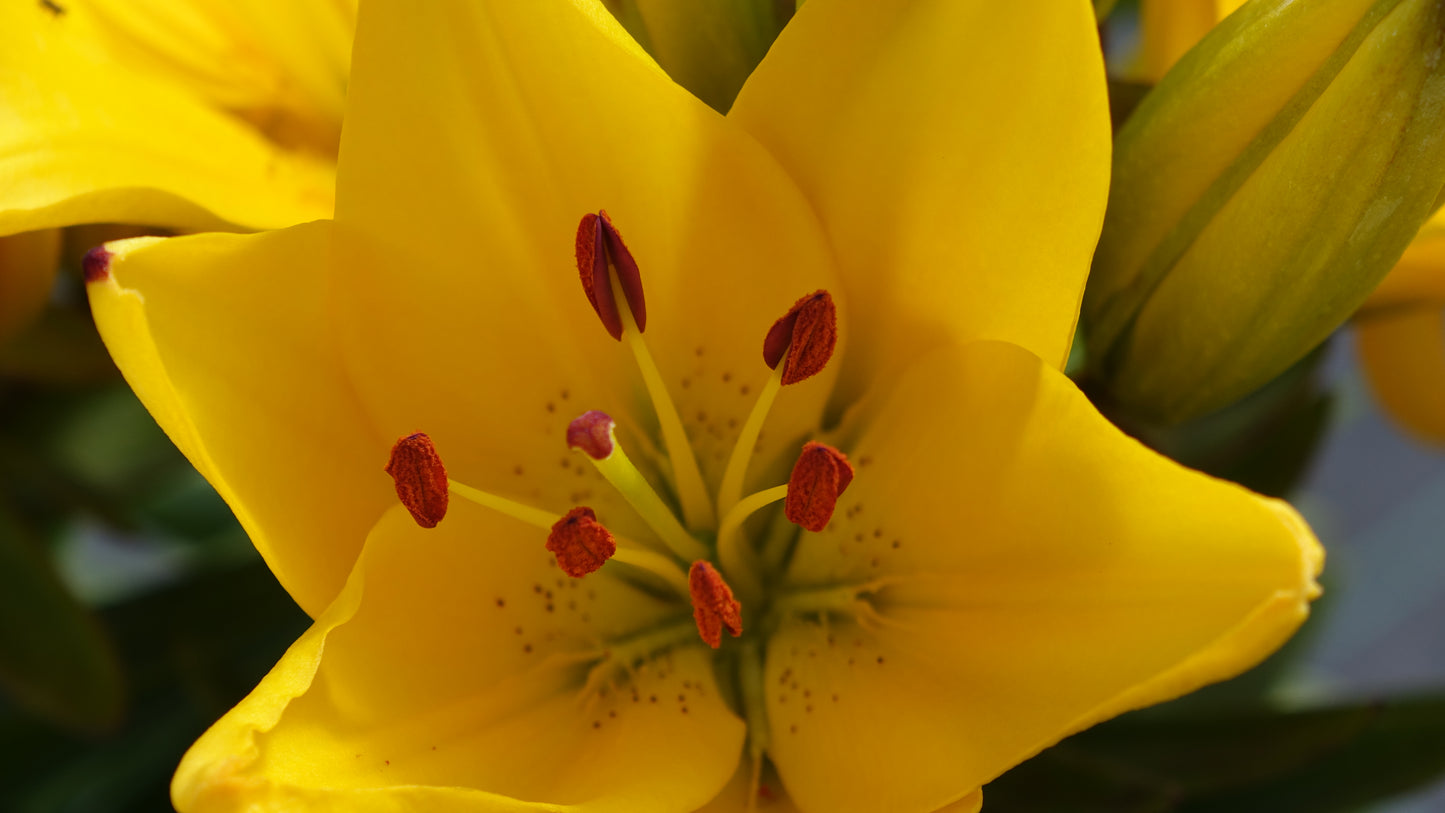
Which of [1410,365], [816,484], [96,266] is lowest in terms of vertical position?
[1410,365]

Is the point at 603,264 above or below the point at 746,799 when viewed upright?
above

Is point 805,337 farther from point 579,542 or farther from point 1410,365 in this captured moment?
point 1410,365

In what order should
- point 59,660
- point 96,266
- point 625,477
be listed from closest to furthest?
point 96,266, point 625,477, point 59,660

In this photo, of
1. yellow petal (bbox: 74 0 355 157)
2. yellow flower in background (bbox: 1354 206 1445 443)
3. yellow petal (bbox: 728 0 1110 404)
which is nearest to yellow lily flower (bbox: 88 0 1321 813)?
yellow petal (bbox: 728 0 1110 404)

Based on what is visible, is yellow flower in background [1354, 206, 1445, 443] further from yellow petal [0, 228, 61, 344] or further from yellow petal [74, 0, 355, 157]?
yellow petal [0, 228, 61, 344]

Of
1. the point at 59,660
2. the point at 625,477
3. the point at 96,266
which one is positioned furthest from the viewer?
the point at 59,660

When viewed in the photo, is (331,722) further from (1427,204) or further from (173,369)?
(1427,204)

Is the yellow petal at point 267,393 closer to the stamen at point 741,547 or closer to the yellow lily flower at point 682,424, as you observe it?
the yellow lily flower at point 682,424

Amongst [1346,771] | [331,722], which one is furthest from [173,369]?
[1346,771]

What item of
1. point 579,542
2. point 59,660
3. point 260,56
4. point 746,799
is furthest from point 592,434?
point 59,660
